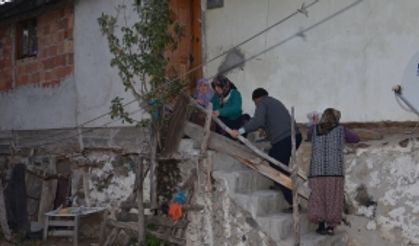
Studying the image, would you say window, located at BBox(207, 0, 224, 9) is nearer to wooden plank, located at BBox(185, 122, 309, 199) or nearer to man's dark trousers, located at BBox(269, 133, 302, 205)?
wooden plank, located at BBox(185, 122, 309, 199)

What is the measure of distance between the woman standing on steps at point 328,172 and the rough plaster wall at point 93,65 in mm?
3071

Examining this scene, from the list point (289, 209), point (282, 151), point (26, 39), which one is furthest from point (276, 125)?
point (26, 39)

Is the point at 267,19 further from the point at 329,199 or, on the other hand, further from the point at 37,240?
the point at 37,240

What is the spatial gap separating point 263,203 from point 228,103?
1.39 m

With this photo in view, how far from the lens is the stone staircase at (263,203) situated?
18.8 feet

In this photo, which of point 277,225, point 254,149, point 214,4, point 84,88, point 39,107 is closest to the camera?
point 277,225

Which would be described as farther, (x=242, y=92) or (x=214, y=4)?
(x=214, y=4)

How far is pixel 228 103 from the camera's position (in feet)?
22.0

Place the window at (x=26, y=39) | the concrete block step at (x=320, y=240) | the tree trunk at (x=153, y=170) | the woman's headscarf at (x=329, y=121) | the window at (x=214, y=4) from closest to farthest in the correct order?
the concrete block step at (x=320, y=240) → the woman's headscarf at (x=329, y=121) → the tree trunk at (x=153, y=170) → the window at (x=214, y=4) → the window at (x=26, y=39)

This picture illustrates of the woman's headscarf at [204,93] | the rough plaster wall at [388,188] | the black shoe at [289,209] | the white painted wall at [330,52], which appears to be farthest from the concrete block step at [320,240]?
the woman's headscarf at [204,93]

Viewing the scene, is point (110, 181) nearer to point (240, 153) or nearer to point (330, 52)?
point (240, 153)

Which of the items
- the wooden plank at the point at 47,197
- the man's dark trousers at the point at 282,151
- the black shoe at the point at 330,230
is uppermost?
the man's dark trousers at the point at 282,151

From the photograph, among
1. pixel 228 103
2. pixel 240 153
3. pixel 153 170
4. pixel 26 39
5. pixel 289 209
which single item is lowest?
pixel 289 209

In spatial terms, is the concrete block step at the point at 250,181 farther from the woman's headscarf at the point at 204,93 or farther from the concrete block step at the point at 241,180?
the woman's headscarf at the point at 204,93
